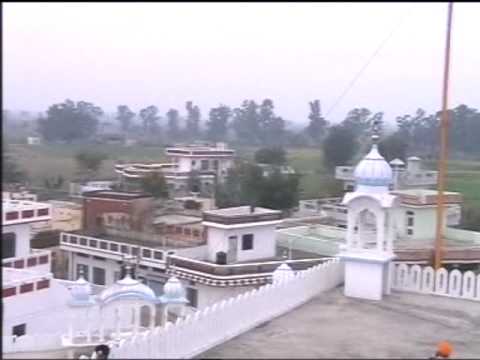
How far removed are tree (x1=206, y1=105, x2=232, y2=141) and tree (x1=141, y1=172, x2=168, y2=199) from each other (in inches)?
585

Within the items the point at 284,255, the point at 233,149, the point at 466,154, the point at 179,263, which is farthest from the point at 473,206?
the point at 233,149

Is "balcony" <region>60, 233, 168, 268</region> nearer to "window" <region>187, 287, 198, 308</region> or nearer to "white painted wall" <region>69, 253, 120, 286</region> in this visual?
"white painted wall" <region>69, 253, 120, 286</region>

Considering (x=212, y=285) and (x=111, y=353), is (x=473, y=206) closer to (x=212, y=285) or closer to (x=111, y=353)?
(x=212, y=285)

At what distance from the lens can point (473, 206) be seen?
121ft

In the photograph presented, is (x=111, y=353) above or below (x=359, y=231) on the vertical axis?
below

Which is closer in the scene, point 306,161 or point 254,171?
point 254,171

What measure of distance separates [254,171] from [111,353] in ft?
102

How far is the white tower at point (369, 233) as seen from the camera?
1274 centimetres

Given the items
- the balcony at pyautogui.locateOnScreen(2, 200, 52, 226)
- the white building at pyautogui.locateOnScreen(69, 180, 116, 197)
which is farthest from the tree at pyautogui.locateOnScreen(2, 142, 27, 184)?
the white building at pyautogui.locateOnScreen(69, 180, 116, 197)

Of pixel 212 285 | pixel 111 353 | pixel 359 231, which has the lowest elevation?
pixel 212 285

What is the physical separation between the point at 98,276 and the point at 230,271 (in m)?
7.49

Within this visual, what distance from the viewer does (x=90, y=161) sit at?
51656 millimetres

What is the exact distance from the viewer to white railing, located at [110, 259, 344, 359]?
27.3ft

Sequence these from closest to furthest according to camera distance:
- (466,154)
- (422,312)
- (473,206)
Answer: (422,312), (473,206), (466,154)
